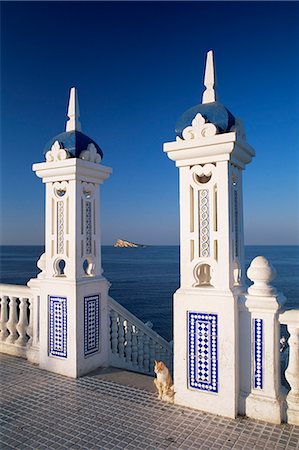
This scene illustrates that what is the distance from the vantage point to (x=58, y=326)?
4.66 metres

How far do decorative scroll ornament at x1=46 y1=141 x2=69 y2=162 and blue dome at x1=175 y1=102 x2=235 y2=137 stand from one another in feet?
5.32

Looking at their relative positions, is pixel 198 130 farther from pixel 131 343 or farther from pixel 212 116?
pixel 131 343

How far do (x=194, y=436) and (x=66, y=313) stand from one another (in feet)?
7.29

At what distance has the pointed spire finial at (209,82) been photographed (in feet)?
12.6

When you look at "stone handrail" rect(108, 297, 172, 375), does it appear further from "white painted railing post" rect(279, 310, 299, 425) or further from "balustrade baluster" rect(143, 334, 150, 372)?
"white painted railing post" rect(279, 310, 299, 425)

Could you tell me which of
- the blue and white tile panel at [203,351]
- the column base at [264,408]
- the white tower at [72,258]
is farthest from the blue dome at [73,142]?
the column base at [264,408]

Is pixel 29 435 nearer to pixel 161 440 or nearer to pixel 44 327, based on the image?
pixel 161 440

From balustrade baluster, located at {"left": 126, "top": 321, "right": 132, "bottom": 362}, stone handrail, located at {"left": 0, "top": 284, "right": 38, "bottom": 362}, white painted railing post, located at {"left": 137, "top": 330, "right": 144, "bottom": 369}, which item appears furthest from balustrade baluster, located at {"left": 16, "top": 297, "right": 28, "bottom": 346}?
white painted railing post, located at {"left": 137, "top": 330, "right": 144, "bottom": 369}

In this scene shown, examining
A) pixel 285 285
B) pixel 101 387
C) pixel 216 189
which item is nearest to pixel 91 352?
pixel 101 387

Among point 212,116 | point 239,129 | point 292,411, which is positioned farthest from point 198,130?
point 292,411

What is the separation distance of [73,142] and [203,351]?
2.99 metres

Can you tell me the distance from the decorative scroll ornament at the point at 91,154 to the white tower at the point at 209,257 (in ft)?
4.56

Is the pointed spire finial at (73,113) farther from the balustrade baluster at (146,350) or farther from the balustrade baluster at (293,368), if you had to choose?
the balustrade baluster at (293,368)

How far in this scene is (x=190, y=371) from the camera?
362cm
